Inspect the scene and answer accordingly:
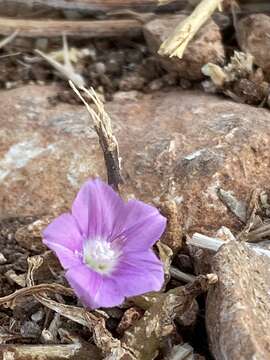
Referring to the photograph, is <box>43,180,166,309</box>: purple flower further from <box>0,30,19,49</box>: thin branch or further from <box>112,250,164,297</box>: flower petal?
<box>0,30,19,49</box>: thin branch

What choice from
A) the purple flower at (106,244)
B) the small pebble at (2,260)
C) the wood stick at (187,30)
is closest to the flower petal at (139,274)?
the purple flower at (106,244)

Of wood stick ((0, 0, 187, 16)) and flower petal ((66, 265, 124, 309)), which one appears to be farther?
wood stick ((0, 0, 187, 16))

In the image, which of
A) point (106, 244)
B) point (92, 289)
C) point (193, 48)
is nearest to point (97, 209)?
point (106, 244)

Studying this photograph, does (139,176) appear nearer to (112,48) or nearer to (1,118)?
(1,118)

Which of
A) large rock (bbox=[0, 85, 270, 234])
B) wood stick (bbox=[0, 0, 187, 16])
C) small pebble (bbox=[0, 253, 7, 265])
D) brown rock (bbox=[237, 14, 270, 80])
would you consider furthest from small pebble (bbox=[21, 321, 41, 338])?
wood stick (bbox=[0, 0, 187, 16])

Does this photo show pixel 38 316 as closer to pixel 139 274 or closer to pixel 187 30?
pixel 139 274

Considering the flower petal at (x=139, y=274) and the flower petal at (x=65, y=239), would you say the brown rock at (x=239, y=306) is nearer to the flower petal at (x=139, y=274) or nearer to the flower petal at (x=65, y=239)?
the flower petal at (x=139, y=274)
